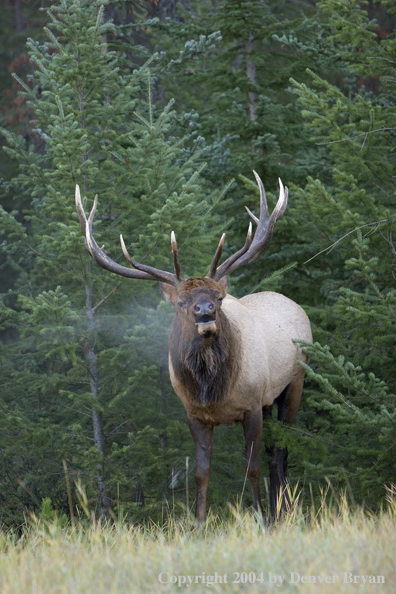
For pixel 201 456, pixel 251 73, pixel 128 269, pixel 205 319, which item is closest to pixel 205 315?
pixel 205 319

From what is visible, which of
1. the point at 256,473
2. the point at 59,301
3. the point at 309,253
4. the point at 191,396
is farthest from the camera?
the point at 309,253

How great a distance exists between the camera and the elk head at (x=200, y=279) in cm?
519

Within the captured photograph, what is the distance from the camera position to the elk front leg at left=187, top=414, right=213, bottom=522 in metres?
5.87

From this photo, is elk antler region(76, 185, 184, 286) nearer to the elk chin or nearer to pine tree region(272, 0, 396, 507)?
the elk chin

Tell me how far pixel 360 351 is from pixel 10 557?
399cm

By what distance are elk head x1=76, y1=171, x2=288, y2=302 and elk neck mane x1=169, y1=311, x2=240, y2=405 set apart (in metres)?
0.18

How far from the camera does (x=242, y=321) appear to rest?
623 cm

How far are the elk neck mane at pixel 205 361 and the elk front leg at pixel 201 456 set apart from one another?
353 mm

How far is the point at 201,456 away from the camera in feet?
19.4

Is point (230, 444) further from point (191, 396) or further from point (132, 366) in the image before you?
point (191, 396)

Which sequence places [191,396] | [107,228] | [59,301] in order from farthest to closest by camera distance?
1. [107,228]
2. [59,301]
3. [191,396]

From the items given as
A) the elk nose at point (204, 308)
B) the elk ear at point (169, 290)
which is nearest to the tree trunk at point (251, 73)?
the elk ear at point (169, 290)

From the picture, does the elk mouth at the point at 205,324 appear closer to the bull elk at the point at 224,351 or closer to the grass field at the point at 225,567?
the bull elk at the point at 224,351

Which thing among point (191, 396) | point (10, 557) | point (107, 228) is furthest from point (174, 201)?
point (10, 557)
